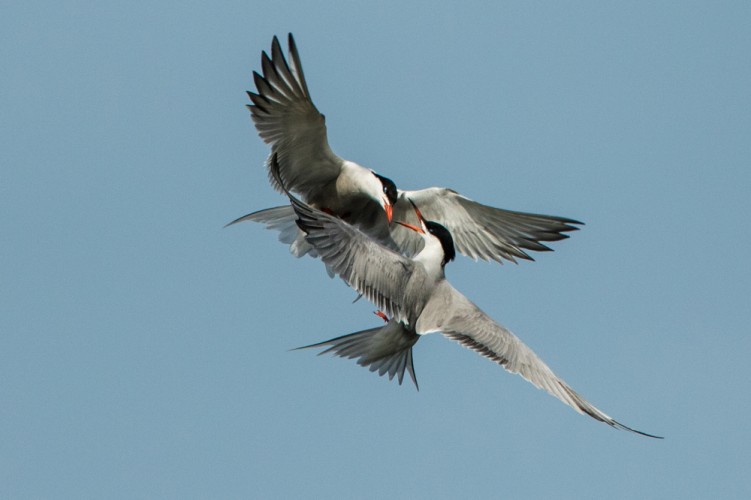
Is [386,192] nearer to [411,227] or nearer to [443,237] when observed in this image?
[411,227]

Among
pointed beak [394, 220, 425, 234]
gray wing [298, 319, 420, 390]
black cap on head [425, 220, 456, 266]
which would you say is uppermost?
pointed beak [394, 220, 425, 234]

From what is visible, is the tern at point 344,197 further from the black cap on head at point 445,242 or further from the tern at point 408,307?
the tern at point 408,307

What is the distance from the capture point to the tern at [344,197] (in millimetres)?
8344

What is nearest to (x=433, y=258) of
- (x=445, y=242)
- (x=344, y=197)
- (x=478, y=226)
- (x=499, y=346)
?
(x=445, y=242)

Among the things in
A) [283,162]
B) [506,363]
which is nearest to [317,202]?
[283,162]

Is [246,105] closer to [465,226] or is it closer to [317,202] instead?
[317,202]

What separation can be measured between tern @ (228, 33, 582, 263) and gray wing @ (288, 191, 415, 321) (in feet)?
3.92

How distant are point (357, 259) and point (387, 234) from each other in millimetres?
1803

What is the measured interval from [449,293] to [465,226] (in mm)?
1613

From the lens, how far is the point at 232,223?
9344 millimetres

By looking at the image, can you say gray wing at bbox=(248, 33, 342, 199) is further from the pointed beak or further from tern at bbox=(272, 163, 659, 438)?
tern at bbox=(272, 163, 659, 438)

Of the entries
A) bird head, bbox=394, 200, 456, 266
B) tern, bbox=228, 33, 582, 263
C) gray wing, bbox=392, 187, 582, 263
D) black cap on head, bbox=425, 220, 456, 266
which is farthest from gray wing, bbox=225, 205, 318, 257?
black cap on head, bbox=425, 220, 456, 266

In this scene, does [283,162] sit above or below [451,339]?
above

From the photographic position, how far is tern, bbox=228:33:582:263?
834 cm
